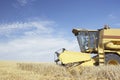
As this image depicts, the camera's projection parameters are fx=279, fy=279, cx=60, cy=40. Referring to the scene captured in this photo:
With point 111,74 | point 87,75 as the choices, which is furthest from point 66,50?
point 111,74

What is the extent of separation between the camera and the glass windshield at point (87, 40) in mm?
16797

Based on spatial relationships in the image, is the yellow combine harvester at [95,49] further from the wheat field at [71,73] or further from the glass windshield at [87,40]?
the wheat field at [71,73]

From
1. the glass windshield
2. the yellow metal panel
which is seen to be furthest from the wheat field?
the glass windshield

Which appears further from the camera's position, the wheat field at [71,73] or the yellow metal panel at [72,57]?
the yellow metal panel at [72,57]

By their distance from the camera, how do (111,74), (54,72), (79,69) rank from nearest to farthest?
1. (111,74)
2. (79,69)
3. (54,72)

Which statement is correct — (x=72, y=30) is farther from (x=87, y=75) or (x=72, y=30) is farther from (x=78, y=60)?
(x=87, y=75)

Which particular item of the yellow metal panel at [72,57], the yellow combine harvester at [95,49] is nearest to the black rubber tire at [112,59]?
the yellow combine harvester at [95,49]

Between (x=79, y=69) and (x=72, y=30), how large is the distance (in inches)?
222

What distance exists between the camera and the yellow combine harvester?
609 inches

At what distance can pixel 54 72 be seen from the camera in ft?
43.7

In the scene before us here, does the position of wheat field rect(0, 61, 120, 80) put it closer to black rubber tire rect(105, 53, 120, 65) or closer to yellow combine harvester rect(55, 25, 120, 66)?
yellow combine harvester rect(55, 25, 120, 66)

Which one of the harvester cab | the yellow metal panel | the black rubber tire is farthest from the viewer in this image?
the harvester cab

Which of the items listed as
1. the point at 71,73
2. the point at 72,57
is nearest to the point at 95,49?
the point at 72,57

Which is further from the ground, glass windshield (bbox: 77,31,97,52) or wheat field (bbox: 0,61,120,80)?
glass windshield (bbox: 77,31,97,52)
